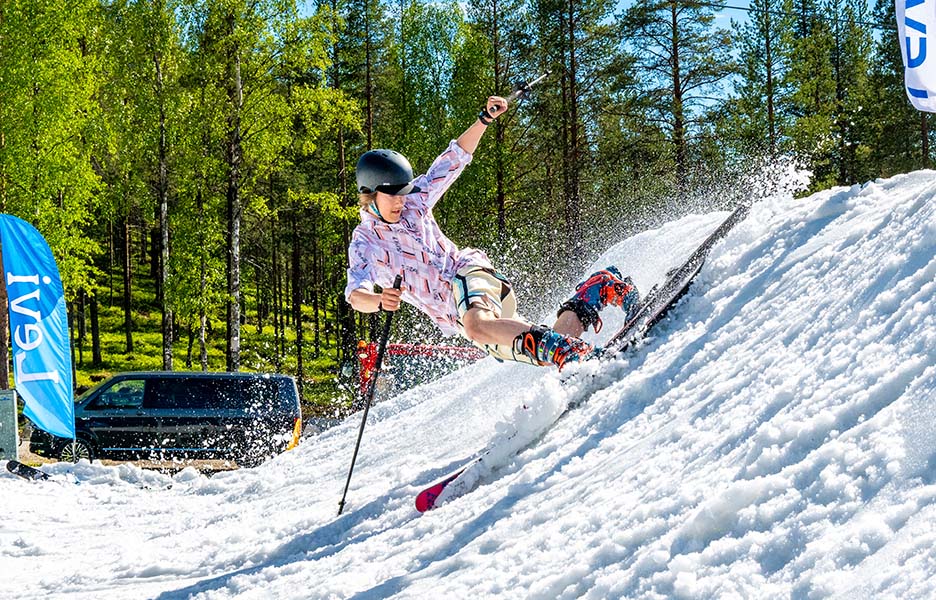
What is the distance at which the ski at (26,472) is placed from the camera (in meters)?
8.04

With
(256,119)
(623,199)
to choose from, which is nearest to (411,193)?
(256,119)

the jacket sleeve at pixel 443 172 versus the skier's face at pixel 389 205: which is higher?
the jacket sleeve at pixel 443 172

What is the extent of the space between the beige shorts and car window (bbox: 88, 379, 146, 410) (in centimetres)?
965

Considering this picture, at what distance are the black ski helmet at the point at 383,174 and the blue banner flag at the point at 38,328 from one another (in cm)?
581

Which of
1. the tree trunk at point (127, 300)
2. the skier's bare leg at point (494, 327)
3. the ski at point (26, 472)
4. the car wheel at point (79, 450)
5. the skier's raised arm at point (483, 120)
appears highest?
the tree trunk at point (127, 300)

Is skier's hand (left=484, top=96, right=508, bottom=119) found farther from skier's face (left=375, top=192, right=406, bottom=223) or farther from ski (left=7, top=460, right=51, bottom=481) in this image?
ski (left=7, top=460, right=51, bottom=481)

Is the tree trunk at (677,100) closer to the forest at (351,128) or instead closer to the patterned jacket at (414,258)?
the forest at (351,128)

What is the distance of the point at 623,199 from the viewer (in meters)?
27.9

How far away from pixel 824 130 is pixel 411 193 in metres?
24.4

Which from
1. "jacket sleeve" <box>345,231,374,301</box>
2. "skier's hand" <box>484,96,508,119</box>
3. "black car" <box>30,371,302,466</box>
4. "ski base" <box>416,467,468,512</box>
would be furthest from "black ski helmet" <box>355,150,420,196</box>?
"black car" <box>30,371,302,466</box>

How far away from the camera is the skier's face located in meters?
5.07

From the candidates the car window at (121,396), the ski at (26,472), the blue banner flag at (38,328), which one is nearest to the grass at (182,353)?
the car window at (121,396)

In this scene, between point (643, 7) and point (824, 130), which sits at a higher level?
point (643, 7)

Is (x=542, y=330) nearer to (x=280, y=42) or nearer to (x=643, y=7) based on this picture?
(x=280, y=42)
